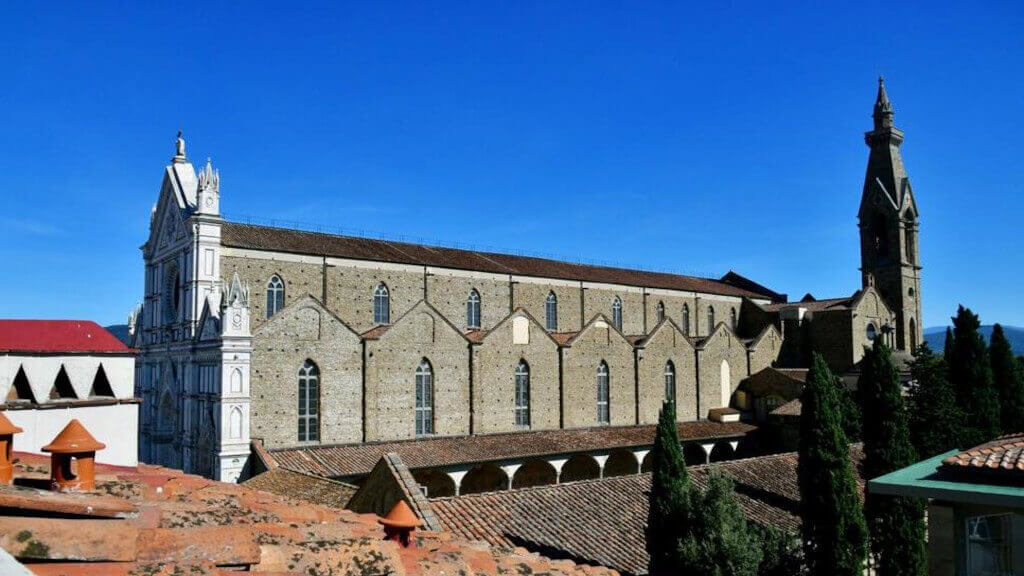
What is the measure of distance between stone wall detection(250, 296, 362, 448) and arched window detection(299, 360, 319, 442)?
0.70 feet

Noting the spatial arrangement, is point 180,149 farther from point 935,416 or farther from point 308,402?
point 935,416

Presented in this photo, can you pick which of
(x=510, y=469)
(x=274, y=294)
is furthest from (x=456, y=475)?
(x=274, y=294)

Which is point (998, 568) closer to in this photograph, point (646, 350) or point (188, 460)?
point (188, 460)

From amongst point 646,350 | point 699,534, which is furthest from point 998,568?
point 646,350

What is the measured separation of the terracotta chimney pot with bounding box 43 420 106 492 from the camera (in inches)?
181

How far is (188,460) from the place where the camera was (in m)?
28.9

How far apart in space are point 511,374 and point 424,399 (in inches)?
187

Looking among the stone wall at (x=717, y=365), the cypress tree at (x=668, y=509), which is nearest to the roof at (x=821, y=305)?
the stone wall at (x=717, y=365)

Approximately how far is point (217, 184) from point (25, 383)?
23063 mm

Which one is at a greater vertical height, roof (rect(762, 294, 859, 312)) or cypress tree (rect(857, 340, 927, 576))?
roof (rect(762, 294, 859, 312))

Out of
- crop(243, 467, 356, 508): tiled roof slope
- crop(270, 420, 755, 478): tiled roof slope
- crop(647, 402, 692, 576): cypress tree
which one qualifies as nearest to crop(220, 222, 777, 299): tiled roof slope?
crop(270, 420, 755, 478): tiled roof slope

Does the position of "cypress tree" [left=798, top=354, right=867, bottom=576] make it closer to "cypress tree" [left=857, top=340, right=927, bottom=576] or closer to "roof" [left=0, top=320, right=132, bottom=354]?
"cypress tree" [left=857, top=340, right=927, bottom=576]

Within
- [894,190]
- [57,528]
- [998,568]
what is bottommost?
[998,568]

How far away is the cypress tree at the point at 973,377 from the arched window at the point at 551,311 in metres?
19.2
